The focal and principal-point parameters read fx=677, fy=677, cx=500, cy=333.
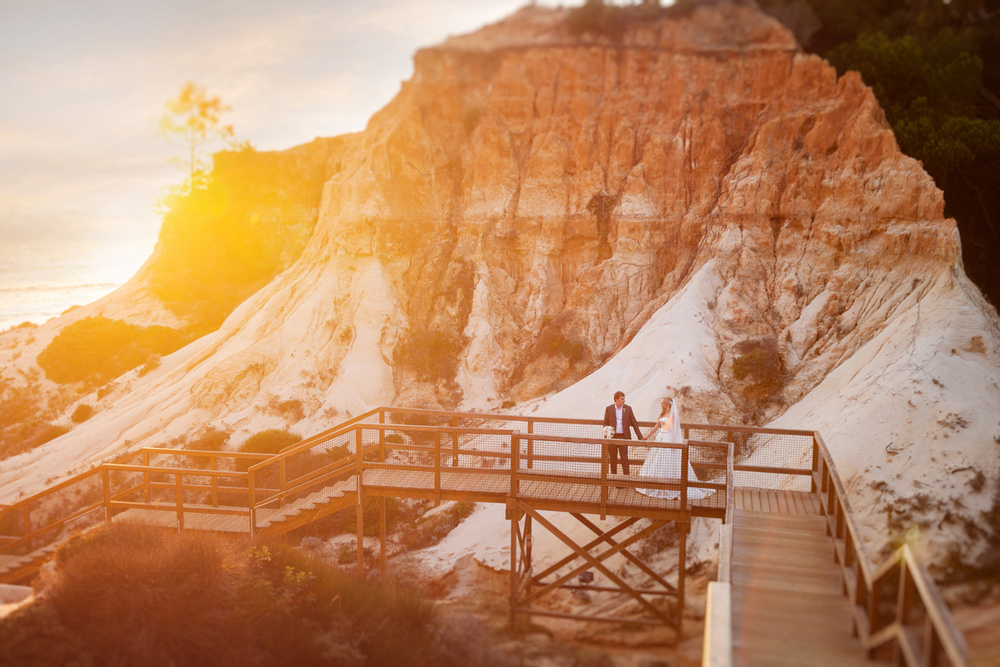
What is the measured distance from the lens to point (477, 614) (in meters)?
12.3

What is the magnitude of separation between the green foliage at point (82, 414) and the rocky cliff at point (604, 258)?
0.43 meters

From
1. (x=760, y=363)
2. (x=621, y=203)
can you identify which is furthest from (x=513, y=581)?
(x=621, y=203)

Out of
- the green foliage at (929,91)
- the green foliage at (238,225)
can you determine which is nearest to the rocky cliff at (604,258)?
the green foliage at (929,91)

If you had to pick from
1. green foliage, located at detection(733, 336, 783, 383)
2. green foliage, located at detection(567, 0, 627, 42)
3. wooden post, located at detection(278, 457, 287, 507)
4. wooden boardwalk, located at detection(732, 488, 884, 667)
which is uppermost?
green foliage, located at detection(567, 0, 627, 42)

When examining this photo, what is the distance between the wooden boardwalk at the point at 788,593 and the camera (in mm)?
5844

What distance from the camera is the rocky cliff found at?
59.0 ft

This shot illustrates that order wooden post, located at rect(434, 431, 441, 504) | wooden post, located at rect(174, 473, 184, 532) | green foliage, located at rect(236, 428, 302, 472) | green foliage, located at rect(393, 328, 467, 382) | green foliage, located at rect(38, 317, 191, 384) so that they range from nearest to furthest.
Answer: wooden post, located at rect(434, 431, 441, 504) < wooden post, located at rect(174, 473, 184, 532) < green foliage, located at rect(236, 428, 302, 472) < green foliage, located at rect(393, 328, 467, 382) < green foliage, located at rect(38, 317, 191, 384)

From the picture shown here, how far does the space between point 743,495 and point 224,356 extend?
19.9m

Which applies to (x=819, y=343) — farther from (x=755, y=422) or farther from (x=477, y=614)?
(x=477, y=614)

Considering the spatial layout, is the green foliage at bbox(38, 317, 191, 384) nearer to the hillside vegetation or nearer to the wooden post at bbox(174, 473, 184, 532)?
the hillside vegetation

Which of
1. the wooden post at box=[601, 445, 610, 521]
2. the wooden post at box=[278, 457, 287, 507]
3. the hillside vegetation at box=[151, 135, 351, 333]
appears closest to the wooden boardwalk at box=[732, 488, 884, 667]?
the wooden post at box=[601, 445, 610, 521]

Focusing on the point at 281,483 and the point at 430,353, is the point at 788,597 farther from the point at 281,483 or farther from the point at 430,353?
the point at 430,353

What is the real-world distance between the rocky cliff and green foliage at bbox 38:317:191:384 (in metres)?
2.28

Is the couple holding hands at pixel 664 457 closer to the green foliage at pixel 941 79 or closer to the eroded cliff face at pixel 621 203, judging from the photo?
the eroded cliff face at pixel 621 203
